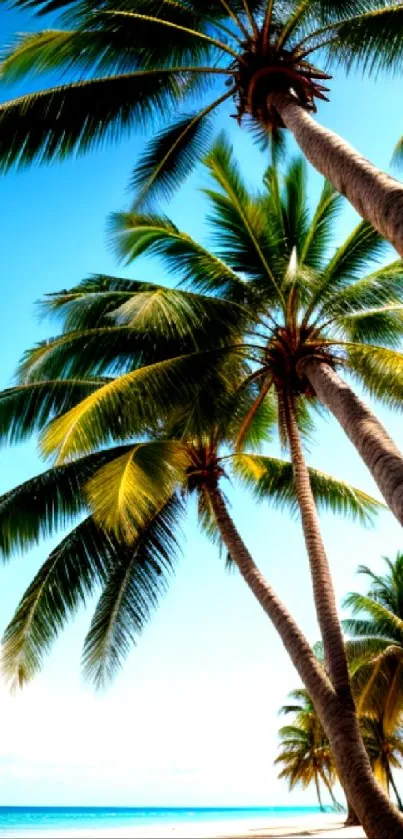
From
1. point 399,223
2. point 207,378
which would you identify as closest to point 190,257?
point 207,378

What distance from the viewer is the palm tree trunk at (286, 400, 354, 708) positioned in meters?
6.56

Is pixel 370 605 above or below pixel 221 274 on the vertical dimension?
below

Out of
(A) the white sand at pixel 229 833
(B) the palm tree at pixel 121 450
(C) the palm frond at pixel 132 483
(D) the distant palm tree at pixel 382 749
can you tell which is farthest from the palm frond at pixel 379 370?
(D) the distant palm tree at pixel 382 749

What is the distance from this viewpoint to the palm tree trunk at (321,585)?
6.56m

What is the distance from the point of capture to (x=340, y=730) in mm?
6160

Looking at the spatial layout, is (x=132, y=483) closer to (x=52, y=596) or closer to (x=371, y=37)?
(x=52, y=596)

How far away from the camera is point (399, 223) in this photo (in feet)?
15.3

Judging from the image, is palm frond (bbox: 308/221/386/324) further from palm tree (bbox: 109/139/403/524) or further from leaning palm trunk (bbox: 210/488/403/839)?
leaning palm trunk (bbox: 210/488/403/839)

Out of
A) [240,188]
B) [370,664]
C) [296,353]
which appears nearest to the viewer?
[296,353]

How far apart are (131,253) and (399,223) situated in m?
5.06

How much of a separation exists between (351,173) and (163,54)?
12.0 ft

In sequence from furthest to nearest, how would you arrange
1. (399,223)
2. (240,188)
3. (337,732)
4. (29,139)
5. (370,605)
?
(370,605)
(240,188)
(29,139)
(337,732)
(399,223)

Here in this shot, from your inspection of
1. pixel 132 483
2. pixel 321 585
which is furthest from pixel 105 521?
pixel 321 585

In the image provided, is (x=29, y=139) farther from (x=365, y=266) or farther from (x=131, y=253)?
(x=365, y=266)
